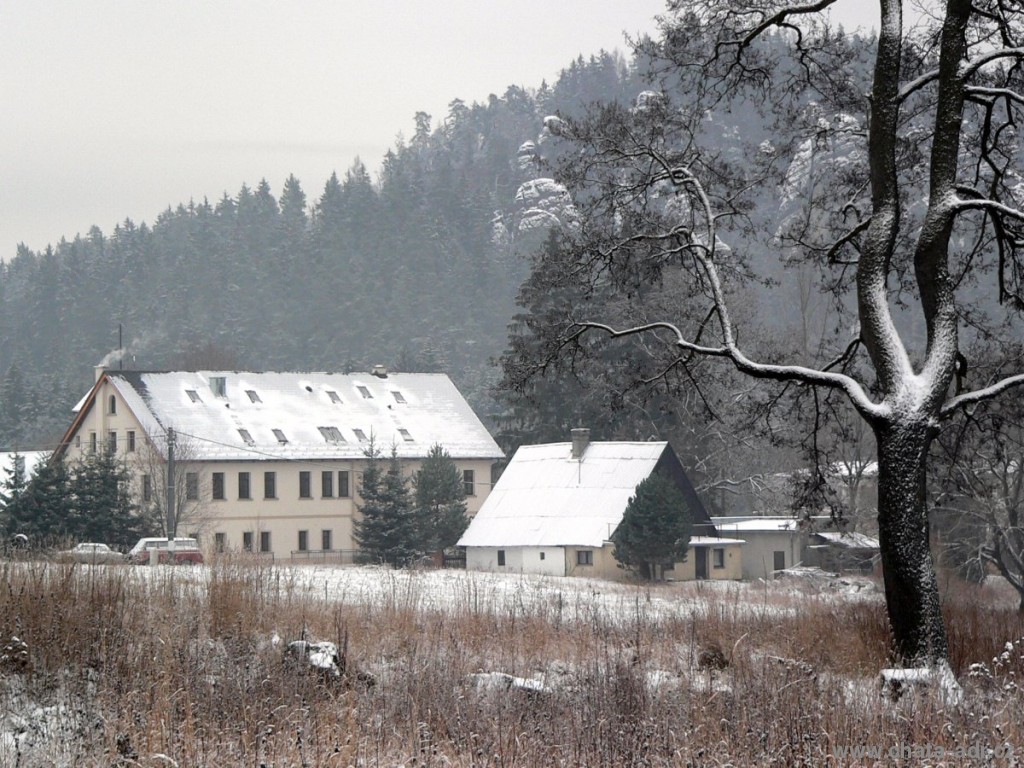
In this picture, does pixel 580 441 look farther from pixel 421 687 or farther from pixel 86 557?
pixel 421 687

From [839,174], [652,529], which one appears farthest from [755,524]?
[839,174]

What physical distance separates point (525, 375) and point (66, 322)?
409 ft

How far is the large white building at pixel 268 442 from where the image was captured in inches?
2532

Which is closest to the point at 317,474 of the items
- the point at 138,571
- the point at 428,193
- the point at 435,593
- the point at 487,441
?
the point at 487,441

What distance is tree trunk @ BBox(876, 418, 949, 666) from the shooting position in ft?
45.3

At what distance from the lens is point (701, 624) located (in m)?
17.0

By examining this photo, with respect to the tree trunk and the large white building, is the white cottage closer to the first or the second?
the large white building

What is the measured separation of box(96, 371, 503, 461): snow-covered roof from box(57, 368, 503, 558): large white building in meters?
0.07

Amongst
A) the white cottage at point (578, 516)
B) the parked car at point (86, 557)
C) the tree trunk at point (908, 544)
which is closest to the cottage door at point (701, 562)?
the white cottage at point (578, 516)

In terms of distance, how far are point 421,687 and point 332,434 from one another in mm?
58750

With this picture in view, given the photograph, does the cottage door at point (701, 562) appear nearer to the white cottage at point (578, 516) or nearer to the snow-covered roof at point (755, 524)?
the white cottage at point (578, 516)

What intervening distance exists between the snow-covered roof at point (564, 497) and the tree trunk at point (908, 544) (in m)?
39.9

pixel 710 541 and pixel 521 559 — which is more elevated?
pixel 710 541

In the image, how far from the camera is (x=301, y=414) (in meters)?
70.6
